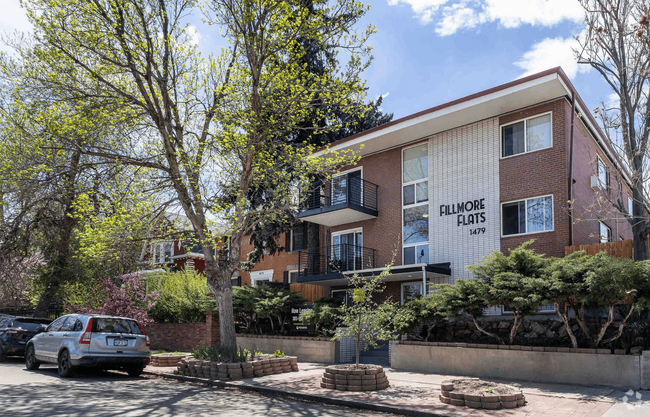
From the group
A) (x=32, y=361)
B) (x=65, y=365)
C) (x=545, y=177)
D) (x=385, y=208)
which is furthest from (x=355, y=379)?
(x=385, y=208)

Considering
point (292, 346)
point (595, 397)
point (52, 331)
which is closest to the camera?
point (595, 397)

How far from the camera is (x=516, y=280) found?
11.3 m

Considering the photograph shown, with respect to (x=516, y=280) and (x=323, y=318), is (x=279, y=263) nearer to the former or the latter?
(x=323, y=318)

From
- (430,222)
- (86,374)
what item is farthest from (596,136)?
(86,374)

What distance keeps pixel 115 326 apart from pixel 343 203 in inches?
388

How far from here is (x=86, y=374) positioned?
43.3 ft

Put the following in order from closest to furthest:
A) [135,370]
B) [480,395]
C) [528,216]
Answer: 1. [480,395]
2. [135,370]
3. [528,216]

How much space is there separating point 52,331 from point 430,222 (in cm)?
1264

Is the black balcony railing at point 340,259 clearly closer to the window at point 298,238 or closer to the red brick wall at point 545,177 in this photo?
the window at point 298,238

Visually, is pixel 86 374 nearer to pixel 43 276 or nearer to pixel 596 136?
pixel 43 276

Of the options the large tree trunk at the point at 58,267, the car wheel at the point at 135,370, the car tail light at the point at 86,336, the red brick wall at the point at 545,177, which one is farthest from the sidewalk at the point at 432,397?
the large tree trunk at the point at 58,267

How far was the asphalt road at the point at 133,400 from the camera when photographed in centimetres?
807

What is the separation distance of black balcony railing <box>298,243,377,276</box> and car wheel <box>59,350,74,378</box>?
1006 cm

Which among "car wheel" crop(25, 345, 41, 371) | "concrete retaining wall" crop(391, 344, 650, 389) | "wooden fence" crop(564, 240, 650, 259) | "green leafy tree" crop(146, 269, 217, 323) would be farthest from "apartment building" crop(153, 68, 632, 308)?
"car wheel" crop(25, 345, 41, 371)
